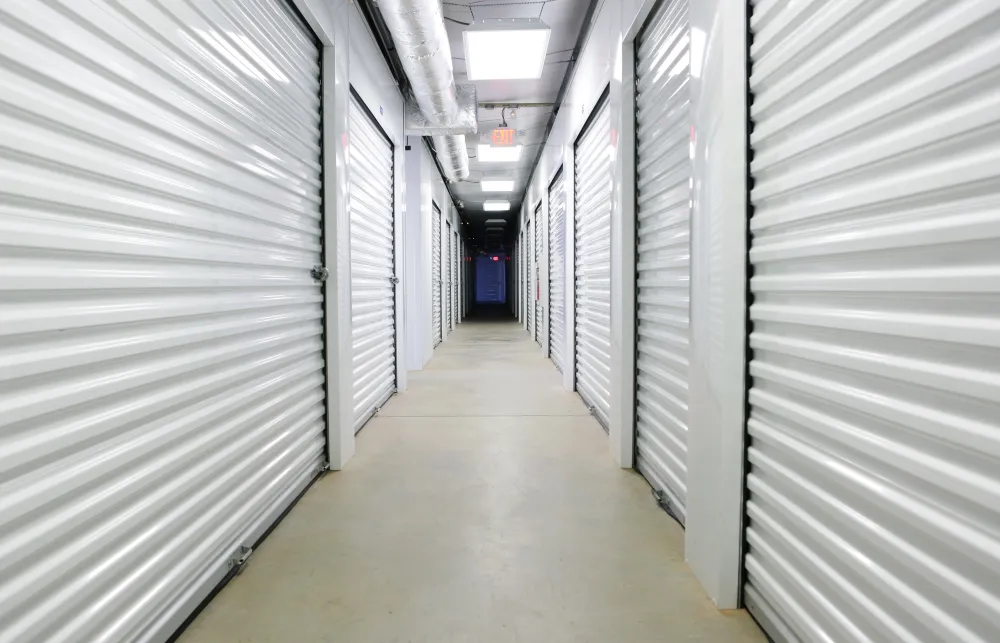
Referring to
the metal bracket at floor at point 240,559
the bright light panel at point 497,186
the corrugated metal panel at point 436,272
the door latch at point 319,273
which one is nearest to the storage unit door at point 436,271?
the corrugated metal panel at point 436,272

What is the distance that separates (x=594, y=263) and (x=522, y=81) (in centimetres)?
255

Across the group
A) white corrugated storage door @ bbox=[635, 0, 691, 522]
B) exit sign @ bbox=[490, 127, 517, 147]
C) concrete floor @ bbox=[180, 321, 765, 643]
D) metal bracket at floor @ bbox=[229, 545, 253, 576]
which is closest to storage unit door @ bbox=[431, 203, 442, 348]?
exit sign @ bbox=[490, 127, 517, 147]

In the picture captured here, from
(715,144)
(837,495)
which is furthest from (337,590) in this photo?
(715,144)

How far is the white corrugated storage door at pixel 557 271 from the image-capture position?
286 inches

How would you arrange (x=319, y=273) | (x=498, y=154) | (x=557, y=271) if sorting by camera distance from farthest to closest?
1. (x=498, y=154)
2. (x=557, y=271)
3. (x=319, y=273)

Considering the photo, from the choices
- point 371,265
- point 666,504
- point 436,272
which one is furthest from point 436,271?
point 666,504

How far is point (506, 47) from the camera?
4422 millimetres

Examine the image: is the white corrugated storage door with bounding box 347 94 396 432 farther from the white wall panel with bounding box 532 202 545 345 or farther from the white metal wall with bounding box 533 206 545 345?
the white metal wall with bounding box 533 206 545 345

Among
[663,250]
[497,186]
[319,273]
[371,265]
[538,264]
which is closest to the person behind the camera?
[663,250]

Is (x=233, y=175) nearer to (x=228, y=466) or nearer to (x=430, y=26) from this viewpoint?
(x=228, y=466)

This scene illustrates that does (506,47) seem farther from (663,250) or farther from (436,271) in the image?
(436,271)

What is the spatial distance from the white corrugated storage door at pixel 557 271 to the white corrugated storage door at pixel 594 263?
1.43m

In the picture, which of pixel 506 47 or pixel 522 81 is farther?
pixel 522 81

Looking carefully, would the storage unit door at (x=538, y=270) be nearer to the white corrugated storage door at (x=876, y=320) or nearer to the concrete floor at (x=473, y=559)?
the concrete floor at (x=473, y=559)
